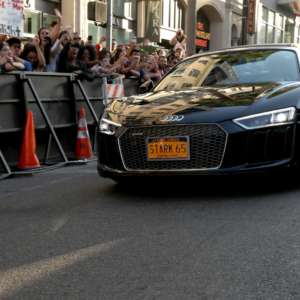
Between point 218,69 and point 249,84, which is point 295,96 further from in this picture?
point 218,69

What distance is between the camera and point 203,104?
575 centimetres

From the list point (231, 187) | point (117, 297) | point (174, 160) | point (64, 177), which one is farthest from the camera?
point (64, 177)

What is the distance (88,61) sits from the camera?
35.4ft

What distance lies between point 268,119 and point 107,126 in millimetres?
1585

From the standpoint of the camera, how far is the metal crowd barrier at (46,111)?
26.1 ft

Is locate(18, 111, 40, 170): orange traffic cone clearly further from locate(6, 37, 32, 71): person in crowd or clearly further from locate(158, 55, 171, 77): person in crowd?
locate(158, 55, 171, 77): person in crowd

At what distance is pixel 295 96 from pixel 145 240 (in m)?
2.29

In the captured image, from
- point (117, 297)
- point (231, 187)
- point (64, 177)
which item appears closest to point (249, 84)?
point (231, 187)

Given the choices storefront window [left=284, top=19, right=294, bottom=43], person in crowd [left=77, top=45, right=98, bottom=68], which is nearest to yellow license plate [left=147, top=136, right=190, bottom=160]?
person in crowd [left=77, top=45, right=98, bottom=68]

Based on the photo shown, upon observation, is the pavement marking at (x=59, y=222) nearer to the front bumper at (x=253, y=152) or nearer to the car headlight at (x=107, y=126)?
the front bumper at (x=253, y=152)

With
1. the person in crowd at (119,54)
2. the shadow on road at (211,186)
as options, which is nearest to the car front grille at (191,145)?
the shadow on road at (211,186)

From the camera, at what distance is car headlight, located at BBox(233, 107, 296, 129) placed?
548 centimetres

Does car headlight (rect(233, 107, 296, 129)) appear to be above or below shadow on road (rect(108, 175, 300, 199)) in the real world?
above

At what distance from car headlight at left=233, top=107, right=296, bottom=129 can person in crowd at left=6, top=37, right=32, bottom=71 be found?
14.4ft
